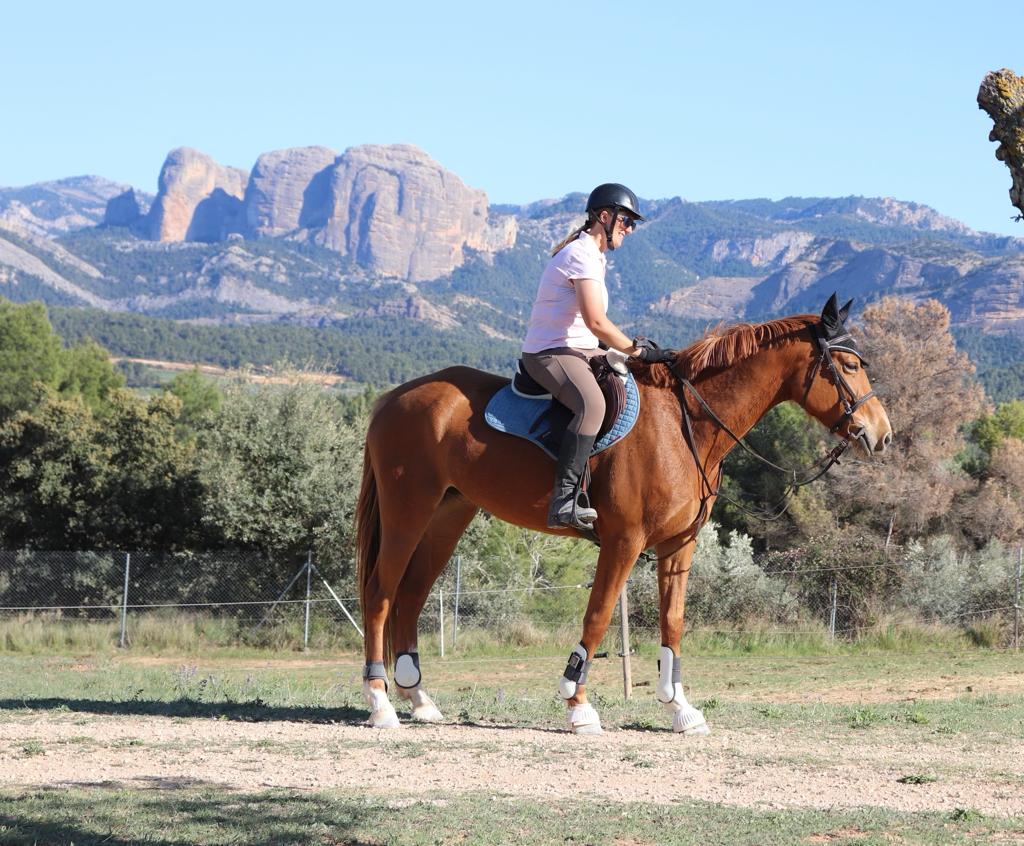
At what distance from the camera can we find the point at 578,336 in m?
8.06

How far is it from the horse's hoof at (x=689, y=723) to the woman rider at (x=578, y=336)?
1531 mm

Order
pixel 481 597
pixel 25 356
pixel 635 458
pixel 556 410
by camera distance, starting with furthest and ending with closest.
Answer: pixel 25 356, pixel 481 597, pixel 556 410, pixel 635 458

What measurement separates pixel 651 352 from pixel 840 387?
1.31 m

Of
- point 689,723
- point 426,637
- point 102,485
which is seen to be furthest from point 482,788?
point 102,485

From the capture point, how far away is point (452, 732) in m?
8.02

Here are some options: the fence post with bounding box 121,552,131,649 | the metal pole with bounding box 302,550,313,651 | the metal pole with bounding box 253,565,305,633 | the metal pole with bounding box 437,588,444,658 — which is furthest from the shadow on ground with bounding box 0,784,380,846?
the metal pole with bounding box 253,565,305,633

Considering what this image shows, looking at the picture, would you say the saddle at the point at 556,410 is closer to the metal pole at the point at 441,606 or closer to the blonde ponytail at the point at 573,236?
the blonde ponytail at the point at 573,236

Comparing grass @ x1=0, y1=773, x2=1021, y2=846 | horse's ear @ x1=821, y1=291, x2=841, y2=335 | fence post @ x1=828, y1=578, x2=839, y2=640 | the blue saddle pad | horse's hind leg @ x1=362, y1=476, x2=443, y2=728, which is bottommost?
fence post @ x1=828, y1=578, x2=839, y2=640

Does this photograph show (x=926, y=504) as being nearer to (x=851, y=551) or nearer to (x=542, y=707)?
(x=851, y=551)

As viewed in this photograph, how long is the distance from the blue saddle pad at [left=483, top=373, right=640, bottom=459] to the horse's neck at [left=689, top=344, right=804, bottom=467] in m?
0.50

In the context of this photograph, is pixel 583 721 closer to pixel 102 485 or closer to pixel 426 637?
pixel 426 637


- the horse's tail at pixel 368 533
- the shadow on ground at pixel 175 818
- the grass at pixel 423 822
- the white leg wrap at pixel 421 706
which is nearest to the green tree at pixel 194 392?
the horse's tail at pixel 368 533

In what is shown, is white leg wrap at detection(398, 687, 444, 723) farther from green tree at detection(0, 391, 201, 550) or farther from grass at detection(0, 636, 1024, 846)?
green tree at detection(0, 391, 201, 550)

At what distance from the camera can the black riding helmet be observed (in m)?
8.05
